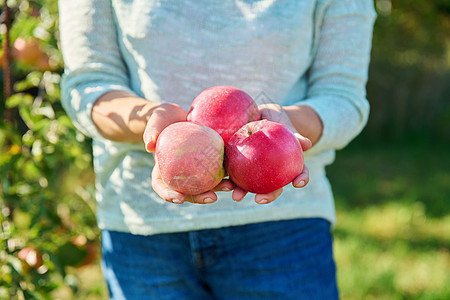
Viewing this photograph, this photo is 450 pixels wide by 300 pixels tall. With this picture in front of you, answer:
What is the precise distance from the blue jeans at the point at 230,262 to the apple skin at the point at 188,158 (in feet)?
0.89

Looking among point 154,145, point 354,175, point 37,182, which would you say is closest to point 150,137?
point 154,145

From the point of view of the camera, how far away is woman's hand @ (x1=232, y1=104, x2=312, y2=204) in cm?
91

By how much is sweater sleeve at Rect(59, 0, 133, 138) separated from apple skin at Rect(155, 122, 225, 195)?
0.27 meters

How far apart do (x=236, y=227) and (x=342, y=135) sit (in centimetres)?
34

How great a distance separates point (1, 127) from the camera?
5.19 ft

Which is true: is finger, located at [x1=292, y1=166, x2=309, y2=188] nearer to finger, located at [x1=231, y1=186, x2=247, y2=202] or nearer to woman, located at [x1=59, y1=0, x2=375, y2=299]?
finger, located at [x1=231, y1=186, x2=247, y2=202]

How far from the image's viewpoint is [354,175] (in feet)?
15.8

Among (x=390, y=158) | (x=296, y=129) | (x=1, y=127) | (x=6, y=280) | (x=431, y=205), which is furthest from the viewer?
(x=390, y=158)

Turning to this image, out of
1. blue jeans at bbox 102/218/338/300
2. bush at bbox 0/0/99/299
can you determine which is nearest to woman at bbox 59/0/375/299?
blue jeans at bbox 102/218/338/300

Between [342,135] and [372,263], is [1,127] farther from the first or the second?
[372,263]

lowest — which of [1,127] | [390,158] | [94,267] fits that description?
[390,158]

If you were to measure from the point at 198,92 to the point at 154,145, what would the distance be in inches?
10.3

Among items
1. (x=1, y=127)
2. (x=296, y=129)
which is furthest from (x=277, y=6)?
(x=1, y=127)

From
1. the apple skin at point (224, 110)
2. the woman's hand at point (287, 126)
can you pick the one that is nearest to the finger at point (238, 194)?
the woman's hand at point (287, 126)
